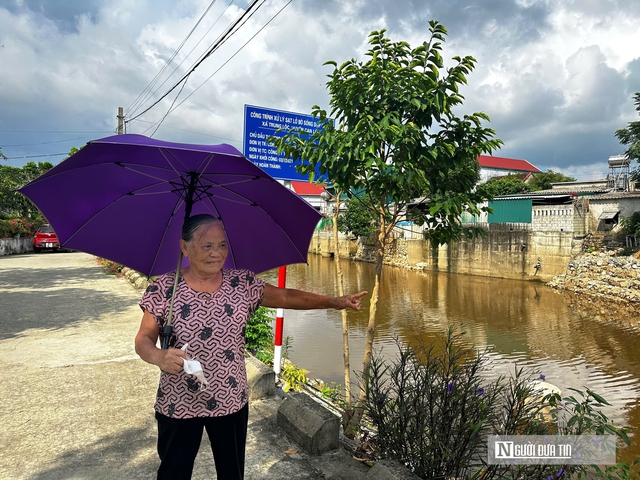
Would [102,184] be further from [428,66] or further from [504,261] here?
[504,261]

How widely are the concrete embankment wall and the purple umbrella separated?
1478 centimetres

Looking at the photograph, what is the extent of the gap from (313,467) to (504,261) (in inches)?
753

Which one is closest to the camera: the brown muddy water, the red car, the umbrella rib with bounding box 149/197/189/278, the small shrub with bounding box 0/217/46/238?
the umbrella rib with bounding box 149/197/189/278

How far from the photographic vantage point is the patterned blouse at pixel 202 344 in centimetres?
182

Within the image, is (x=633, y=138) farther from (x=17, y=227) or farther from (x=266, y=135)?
(x=17, y=227)

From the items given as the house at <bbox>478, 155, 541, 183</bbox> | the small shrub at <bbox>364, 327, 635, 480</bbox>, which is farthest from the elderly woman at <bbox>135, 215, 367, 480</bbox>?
the house at <bbox>478, 155, 541, 183</bbox>

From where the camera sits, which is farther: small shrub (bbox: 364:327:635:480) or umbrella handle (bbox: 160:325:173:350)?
small shrub (bbox: 364:327:635:480)

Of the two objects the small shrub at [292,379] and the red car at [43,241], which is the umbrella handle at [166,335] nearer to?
the small shrub at [292,379]

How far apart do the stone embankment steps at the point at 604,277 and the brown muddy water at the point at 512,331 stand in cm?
60

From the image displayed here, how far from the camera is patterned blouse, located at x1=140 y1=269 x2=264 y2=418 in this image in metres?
1.82

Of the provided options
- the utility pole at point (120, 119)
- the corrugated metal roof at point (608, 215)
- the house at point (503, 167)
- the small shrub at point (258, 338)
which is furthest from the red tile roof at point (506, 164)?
the small shrub at point (258, 338)

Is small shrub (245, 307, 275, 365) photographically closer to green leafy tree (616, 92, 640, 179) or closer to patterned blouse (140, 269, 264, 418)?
patterned blouse (140, 269, 264, 418)

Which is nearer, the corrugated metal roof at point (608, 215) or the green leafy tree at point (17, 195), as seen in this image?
the corrugated metal roof at point (608, 215)

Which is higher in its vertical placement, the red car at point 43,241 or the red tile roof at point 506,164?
the red tile roof at point 506,164
